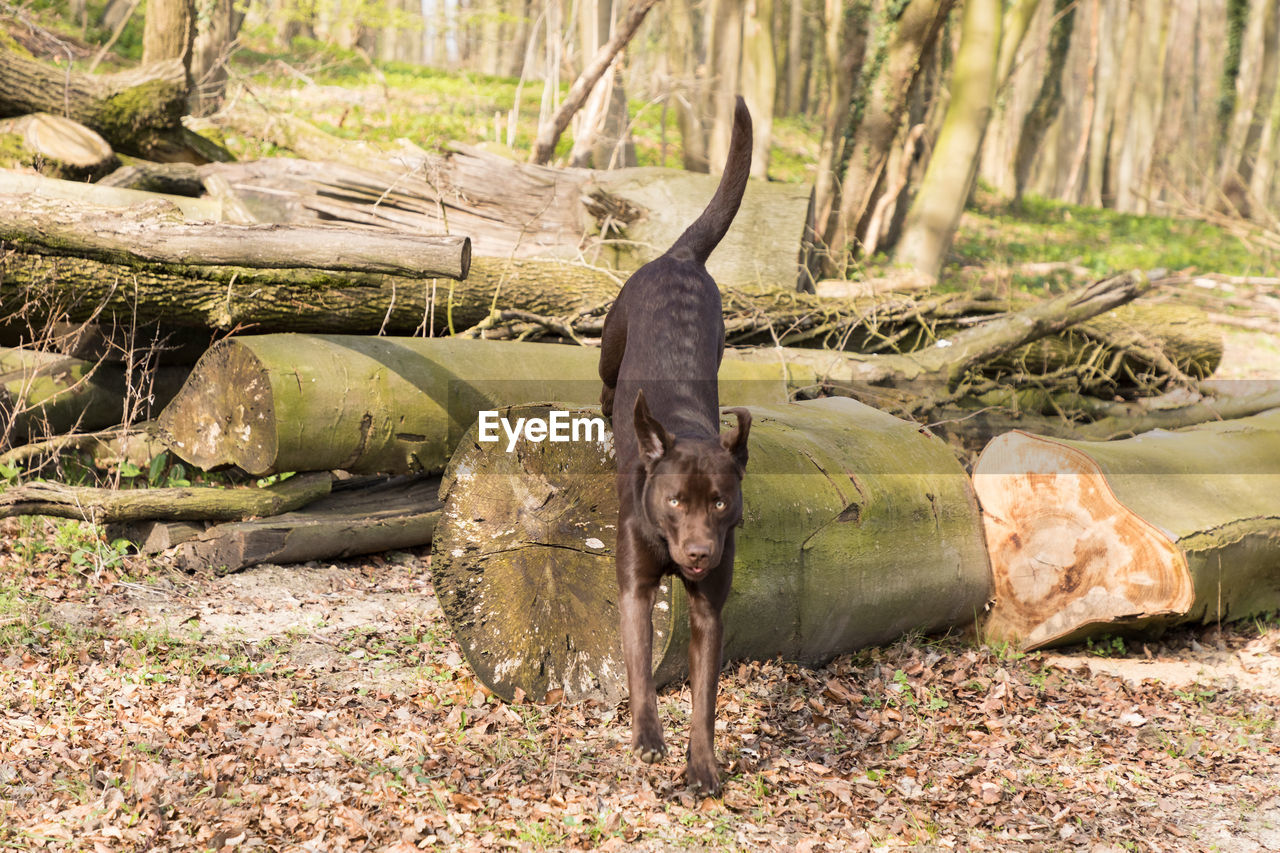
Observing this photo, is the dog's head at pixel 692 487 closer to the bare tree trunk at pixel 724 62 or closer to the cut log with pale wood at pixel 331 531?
the cut log with pale wood at pixel 331 531

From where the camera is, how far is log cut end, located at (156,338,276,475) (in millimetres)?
6219

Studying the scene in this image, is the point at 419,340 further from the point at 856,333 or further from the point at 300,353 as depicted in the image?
the point at 856,333

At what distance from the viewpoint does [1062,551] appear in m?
5.89

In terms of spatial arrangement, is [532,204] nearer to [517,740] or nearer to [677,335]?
[677,335]

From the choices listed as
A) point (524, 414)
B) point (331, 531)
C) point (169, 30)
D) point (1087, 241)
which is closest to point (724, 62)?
point (1087, 241)

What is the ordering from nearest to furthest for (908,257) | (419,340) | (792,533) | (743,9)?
1. (792,533)
2. (419,340)
3. (908,257)
4. (743,9)

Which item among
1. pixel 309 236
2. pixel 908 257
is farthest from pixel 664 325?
pixel 908 257

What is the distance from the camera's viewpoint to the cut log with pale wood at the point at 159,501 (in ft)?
19.8

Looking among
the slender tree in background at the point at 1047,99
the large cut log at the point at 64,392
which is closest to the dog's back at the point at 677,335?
the large cut log at the point at 64,392

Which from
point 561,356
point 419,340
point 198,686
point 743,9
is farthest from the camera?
point 743,9

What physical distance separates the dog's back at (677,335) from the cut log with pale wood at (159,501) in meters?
2.90

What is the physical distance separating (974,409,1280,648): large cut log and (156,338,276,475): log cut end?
173 inches

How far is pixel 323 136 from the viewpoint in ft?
44.4

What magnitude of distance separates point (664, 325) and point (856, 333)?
208 inches
